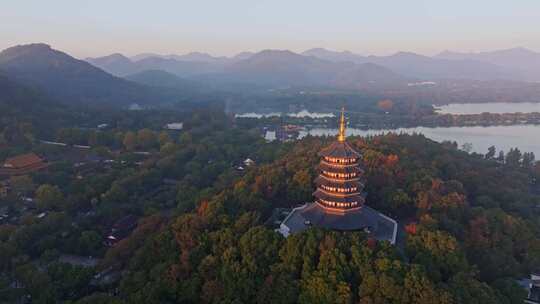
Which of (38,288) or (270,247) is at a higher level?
(270,247)

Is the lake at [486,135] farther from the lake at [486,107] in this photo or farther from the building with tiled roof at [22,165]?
the building with tiled roof at [22,165]

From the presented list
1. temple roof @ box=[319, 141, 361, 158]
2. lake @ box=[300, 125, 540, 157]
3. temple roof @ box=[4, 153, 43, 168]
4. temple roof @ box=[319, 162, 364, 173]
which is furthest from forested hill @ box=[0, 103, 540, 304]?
lake @ box=[300, 125, 540, 157]

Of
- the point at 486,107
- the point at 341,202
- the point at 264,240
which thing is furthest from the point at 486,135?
the point at 264,240

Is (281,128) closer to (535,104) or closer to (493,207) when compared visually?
(493,207)

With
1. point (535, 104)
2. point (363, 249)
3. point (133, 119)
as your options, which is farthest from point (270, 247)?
point (535, 104)

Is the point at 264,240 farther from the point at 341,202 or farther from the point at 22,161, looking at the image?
the point at 22,161

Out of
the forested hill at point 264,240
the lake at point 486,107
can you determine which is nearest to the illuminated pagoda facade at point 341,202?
the forested hill at point 264,240

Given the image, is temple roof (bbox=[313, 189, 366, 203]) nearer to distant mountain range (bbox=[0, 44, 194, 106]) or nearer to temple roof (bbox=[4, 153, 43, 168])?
temple roof (bbox=[4, 153, 43, 168])
